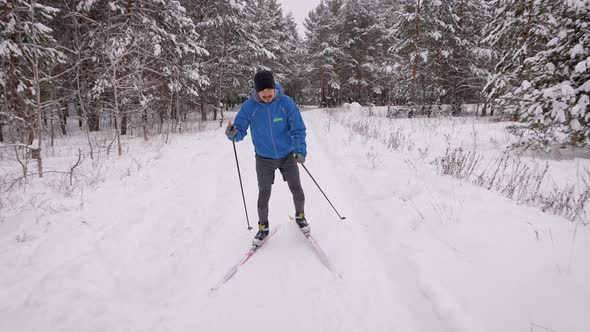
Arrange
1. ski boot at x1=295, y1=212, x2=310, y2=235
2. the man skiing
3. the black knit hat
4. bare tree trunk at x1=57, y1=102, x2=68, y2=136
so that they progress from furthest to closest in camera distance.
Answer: bare tree trunk at x1=57, y1=102, x2=68, y2=136, ski boot at x1=295, y1=212, x2=310, y2=235, the man skiing, the black knit hat

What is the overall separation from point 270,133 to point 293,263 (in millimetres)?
1716

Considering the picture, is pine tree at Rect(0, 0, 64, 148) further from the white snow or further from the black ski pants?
the white snow

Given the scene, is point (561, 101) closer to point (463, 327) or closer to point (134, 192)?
point (463, 327)

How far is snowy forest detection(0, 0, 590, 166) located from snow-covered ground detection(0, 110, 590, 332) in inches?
130

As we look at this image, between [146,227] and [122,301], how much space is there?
4.96 feet

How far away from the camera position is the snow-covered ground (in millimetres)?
2344

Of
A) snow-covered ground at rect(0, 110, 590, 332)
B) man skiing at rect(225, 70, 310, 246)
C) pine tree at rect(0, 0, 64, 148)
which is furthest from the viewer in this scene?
pine tree at rect(0, 0, 64, 148)

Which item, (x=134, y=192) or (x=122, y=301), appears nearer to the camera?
(x=122, y=301)

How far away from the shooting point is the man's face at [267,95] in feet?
10.7

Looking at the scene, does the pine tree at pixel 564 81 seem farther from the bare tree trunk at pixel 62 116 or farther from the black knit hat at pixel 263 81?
the bare tree trunk at pixel 62 116

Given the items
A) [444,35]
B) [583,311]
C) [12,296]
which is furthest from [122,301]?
[444,35]

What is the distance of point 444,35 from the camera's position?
18688 mm

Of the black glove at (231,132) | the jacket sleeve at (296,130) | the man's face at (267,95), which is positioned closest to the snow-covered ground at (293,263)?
the jacket sleeve at (296,130)

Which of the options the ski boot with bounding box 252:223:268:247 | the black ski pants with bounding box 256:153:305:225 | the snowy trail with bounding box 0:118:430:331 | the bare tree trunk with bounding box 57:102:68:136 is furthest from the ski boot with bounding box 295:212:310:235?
the bare tree trunk with bounding box 57:102:68:136
